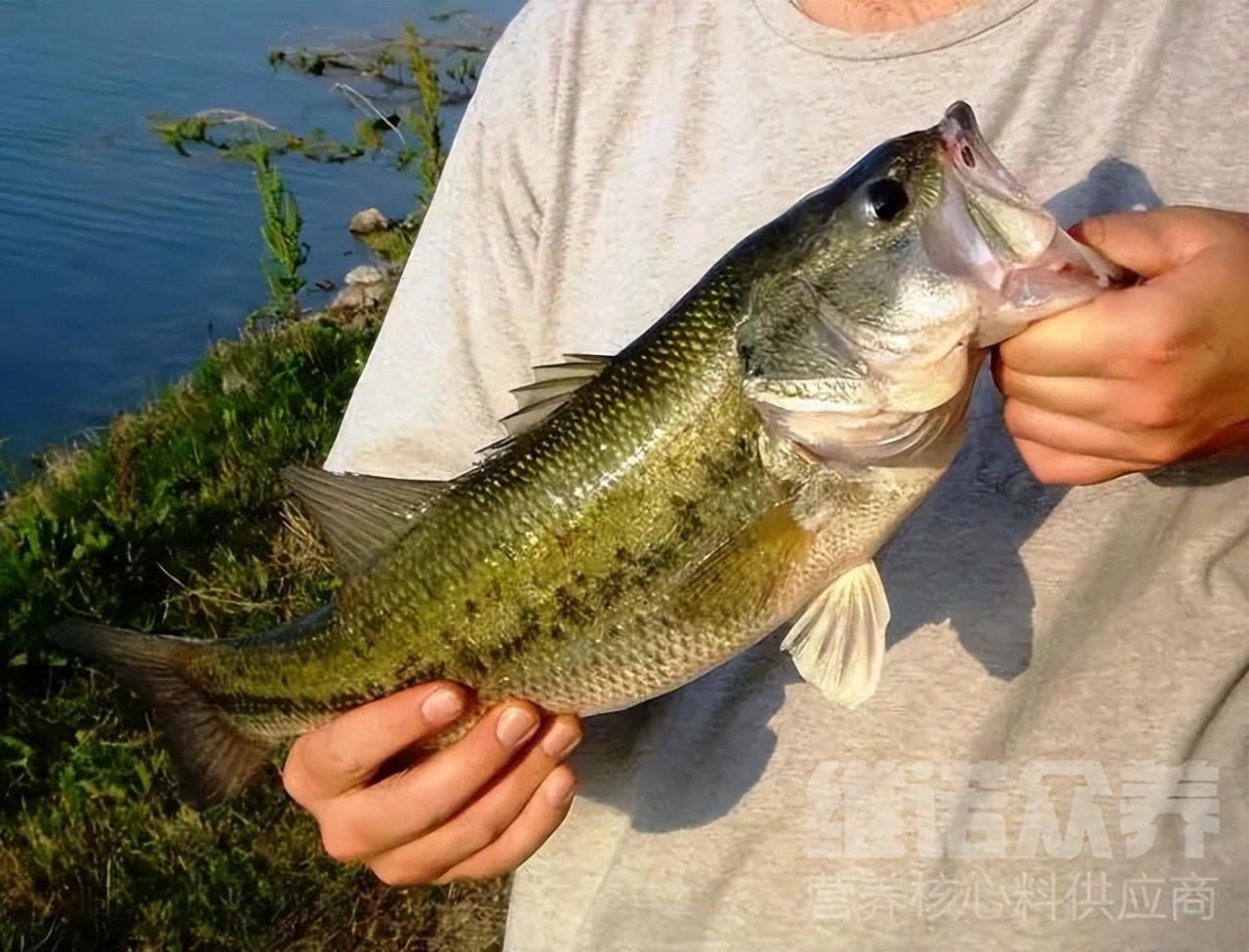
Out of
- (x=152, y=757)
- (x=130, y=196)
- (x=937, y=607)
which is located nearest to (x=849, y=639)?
(x=937, y=607)

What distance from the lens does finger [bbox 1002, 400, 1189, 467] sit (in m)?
1.40

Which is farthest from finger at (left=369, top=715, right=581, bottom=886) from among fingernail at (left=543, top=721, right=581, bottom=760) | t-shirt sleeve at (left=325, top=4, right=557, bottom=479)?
t-shirt sleeve at (left=325, top=4, right=557, bottom=479)

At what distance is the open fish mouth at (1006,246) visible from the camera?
1378 millimetres

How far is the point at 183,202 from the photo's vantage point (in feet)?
32.4

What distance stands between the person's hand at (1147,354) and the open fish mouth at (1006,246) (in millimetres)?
23

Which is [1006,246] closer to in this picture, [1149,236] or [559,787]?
[1149,236]

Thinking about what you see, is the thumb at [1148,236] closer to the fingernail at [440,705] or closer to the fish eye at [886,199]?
the fish eye at [886,199]

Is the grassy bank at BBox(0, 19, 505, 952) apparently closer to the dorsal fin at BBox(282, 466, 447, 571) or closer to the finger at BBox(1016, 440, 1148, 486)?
the dorsal fin at BBox(282, 466, 447, 571)

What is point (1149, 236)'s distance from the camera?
4.52 feet

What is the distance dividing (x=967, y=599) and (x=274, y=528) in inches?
136

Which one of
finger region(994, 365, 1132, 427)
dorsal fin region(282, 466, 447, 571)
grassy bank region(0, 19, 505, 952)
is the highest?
finger region(994, 365, 1132, 427)

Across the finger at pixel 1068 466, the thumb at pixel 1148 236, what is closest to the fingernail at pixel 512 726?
the finger at pixel 1068 466

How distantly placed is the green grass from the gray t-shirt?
1691mm

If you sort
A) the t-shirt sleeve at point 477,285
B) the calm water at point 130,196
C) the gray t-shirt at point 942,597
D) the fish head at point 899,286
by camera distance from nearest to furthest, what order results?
the fish head at point 899,286, the gray t-shirt at point 942,597, the t-shirt sleeve at point 477,285, the calm water at point 130,196
